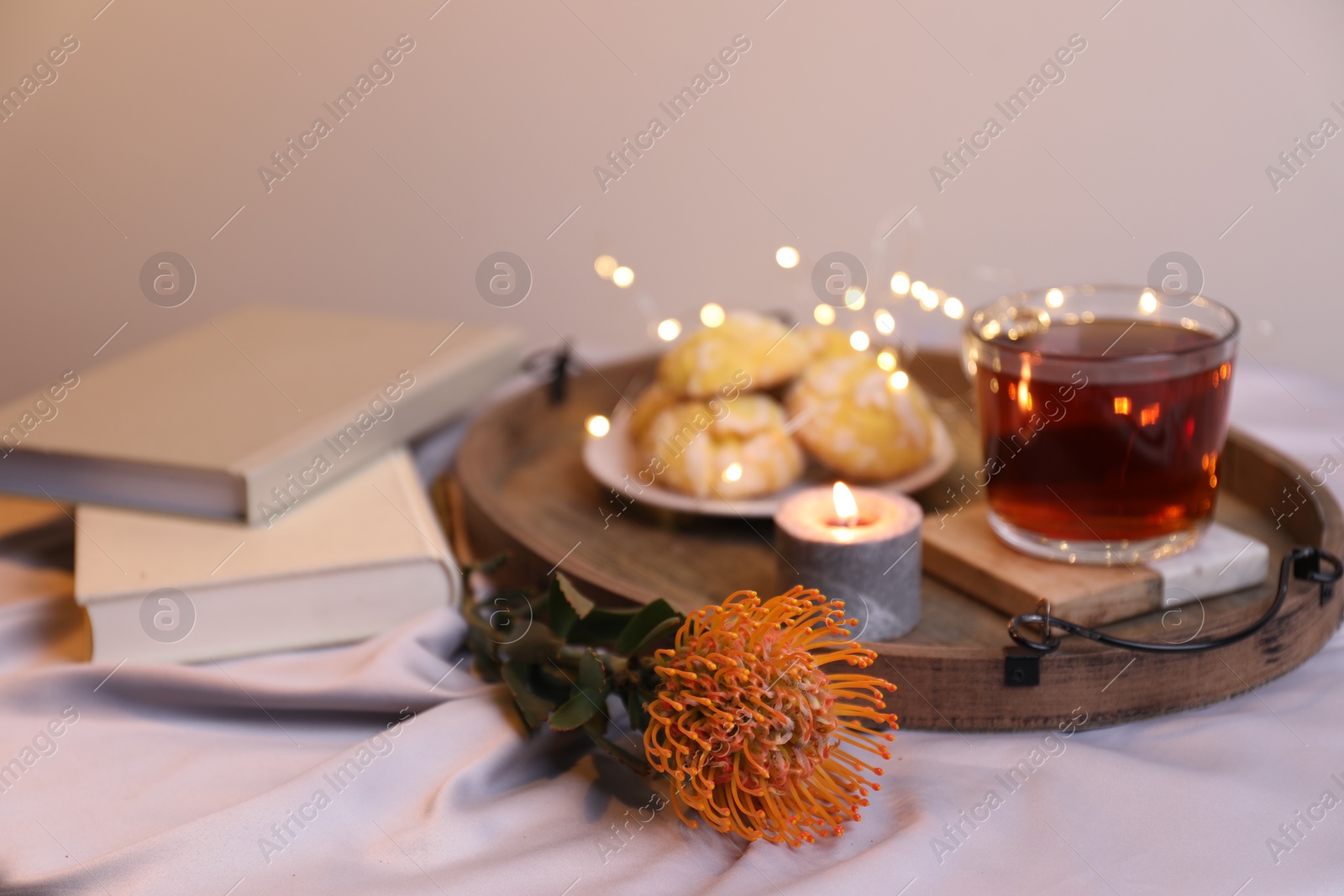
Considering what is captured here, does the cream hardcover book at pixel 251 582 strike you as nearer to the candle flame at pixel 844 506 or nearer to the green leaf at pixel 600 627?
the green leaf at pixel 600 627

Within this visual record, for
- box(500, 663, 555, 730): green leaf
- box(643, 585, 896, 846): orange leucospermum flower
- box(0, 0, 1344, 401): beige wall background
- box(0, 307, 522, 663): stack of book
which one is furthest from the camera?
box(0, 0, 1344, 401): beige wall background

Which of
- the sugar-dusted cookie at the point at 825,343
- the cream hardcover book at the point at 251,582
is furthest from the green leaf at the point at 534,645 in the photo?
the sugar-dusted cookie at the point at 825,343

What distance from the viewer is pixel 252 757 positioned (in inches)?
24.4

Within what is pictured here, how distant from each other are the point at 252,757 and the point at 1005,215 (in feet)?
3.95

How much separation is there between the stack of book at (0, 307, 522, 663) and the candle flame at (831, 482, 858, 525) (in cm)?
24

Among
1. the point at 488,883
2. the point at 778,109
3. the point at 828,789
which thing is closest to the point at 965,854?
the point at 828,789

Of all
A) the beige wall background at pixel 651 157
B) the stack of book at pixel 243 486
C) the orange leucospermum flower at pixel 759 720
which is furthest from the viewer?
the beige wall background at pixel 651 157

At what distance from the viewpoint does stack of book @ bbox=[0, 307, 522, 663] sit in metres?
0.69

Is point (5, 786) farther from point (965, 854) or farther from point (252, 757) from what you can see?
point (965, 854)

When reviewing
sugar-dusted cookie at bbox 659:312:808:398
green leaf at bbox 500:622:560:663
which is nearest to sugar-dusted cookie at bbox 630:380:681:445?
sugar-dusted cookie at bbox 659:312:808:398

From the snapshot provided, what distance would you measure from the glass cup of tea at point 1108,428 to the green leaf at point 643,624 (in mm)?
251

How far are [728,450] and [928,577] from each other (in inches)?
6.4

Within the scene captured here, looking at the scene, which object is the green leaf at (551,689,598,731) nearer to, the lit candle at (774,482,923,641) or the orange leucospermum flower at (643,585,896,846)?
the orange leucospermum flower at (643,585,896,846)

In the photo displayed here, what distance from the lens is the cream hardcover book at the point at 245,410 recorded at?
0.77 metres
